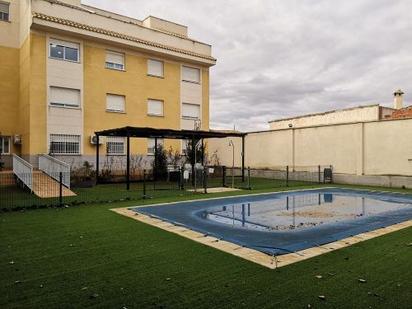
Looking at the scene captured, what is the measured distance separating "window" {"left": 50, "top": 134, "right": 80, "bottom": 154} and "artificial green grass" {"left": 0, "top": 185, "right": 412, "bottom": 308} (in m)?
13.9

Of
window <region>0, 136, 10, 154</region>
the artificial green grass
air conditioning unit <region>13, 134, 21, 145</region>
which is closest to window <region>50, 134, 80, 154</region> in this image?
air conditioning unit <region>13, 134, 21, 145</region>

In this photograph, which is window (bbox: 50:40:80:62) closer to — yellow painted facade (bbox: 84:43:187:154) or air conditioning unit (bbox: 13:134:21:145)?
yellow painted facade (bbox: 84:43:187:154)

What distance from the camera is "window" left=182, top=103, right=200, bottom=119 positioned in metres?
25.7

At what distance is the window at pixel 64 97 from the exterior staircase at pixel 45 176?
357cm

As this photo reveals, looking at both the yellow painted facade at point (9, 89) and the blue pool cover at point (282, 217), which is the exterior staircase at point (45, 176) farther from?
the blue pool cover at point (282, 217)

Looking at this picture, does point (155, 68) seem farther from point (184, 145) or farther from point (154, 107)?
point (184, 145)

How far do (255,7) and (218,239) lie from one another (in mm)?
11628

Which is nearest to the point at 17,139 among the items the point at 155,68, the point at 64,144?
the point at 64,144

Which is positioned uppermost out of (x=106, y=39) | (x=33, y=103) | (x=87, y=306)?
(x=106, y=39)

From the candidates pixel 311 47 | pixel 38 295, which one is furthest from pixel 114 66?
pixel 38 295

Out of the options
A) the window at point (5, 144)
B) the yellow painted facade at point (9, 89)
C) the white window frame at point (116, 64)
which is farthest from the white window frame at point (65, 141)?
the white window frame at point (116, 64)

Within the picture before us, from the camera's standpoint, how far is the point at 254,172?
24.6 metres

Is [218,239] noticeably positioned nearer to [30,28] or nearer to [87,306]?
[87,306]

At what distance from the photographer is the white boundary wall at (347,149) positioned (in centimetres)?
1714
